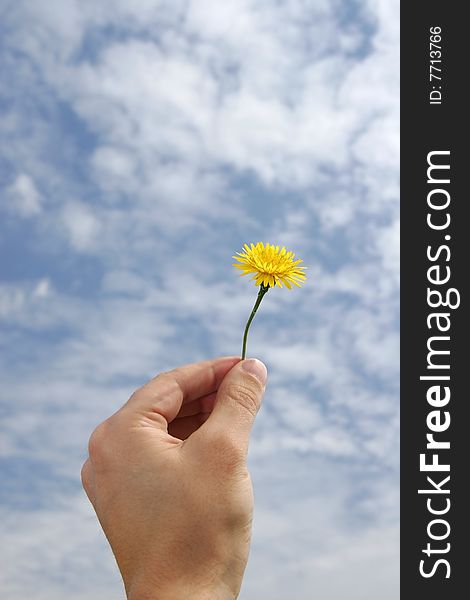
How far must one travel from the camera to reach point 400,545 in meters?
12.6

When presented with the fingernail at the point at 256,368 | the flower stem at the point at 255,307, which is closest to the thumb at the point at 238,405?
the fingernail at the point at 256,368

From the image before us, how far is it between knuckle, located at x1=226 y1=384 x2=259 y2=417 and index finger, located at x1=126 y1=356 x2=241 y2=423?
29 cm

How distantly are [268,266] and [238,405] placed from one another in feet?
3.17

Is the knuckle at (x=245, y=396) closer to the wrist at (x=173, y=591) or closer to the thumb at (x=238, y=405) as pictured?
the thumb at (x=238, y=405)

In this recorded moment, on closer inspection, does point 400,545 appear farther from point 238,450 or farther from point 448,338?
point 238,450

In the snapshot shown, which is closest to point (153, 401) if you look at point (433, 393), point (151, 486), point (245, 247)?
point (151, 486)

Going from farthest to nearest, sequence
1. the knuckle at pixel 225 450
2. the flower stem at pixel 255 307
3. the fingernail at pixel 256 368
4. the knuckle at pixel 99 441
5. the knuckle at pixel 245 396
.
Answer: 1. the flower stem at pixel 255 307
2. the fingernail at pixel 256 368
3. the knuckle at pixel 245 396
4. the knuckle at pixel 99 441
5. the knuckle at pixel 225 450

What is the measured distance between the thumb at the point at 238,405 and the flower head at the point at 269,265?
0.49 metres

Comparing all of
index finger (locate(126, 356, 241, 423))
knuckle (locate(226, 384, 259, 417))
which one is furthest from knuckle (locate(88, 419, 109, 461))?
knuckle (locate(226, 384, 259, 417))

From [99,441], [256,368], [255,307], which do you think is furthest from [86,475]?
[255,307]

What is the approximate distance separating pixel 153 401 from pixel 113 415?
0.63ft

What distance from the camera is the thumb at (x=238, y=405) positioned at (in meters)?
3.46

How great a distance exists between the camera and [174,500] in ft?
10.9

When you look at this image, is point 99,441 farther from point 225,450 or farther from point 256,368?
point 256,368
